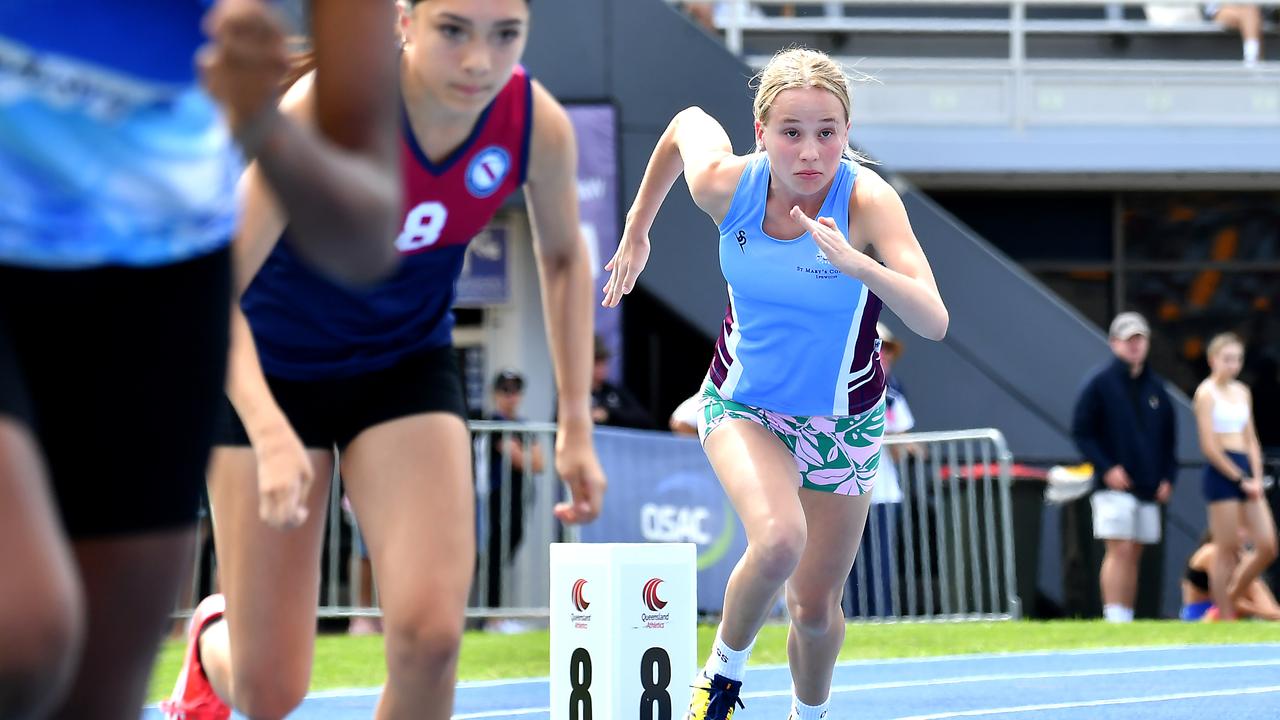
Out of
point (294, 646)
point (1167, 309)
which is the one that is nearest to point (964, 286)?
point (1167, 309)

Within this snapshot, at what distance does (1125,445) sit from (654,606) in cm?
810

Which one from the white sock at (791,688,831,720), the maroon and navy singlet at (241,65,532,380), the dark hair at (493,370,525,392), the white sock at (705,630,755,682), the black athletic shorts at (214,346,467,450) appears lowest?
the white sock at (791,688,831,720)

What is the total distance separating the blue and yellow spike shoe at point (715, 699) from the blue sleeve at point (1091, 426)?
8.03m

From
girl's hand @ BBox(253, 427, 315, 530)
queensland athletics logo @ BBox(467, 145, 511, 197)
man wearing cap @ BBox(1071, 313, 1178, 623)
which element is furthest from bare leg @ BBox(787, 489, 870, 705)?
man wearing cap @ BBox(1071, 313, 1178, 623)

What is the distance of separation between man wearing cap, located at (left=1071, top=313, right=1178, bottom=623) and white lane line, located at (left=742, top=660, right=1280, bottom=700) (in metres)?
3.02

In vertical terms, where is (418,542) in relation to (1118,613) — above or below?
above

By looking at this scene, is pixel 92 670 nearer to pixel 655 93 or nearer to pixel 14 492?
pixel 14 492

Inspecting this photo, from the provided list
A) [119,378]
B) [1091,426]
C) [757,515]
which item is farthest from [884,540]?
[119,378]

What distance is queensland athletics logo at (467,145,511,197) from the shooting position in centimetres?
437

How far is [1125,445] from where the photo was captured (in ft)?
45.8

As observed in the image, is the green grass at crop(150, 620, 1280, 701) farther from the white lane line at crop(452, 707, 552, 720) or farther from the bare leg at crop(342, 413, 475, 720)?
the bare leg at crop(342, 413, 475, 720)

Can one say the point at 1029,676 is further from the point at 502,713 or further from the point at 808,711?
the point at 808,711

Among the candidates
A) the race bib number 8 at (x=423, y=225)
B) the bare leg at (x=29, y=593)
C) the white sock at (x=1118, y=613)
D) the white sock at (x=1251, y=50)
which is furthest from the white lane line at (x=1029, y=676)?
the white sock at (x=1251, y=50)

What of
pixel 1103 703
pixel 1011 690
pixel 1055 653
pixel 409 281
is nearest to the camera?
pixel 409 281
